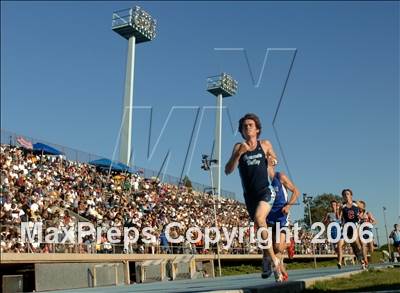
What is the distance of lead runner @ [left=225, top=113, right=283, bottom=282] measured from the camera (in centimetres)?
708

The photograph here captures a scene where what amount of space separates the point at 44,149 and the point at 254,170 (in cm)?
2156

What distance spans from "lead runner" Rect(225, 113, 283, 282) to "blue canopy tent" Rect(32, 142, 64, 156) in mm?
20698

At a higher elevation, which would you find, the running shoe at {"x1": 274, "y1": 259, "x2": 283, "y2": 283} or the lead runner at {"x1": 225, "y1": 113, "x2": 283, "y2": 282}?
the lead runner at {"x1": 225, "y1": 113, "x2": 283, "y2": 282}

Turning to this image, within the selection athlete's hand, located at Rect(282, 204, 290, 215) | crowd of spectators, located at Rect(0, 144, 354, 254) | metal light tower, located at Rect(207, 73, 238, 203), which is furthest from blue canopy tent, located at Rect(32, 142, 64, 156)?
metal light tower, located at Rect(207, 73, 238, 203)

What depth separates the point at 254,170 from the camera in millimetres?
7078

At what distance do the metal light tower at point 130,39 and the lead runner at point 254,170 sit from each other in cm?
3644

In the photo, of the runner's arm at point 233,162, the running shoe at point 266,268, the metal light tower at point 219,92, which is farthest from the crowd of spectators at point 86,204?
the metal light tower at point 219,92

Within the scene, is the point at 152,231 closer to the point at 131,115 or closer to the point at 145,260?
the point at 145,260

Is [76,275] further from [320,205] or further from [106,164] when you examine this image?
[320,205]

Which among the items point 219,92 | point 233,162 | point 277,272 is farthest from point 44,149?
point 219,92

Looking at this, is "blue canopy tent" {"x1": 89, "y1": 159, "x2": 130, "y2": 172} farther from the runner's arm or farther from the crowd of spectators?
the runner's arm

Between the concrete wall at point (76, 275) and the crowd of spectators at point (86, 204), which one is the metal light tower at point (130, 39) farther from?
the concrete wall at point (76, 275)

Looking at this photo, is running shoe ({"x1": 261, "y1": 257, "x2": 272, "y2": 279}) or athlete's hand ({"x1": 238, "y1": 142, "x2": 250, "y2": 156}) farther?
running shoe ({"x1": 261, "y1": 257, "x2": 272, "y2": 279})

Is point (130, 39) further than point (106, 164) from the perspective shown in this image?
Yes
